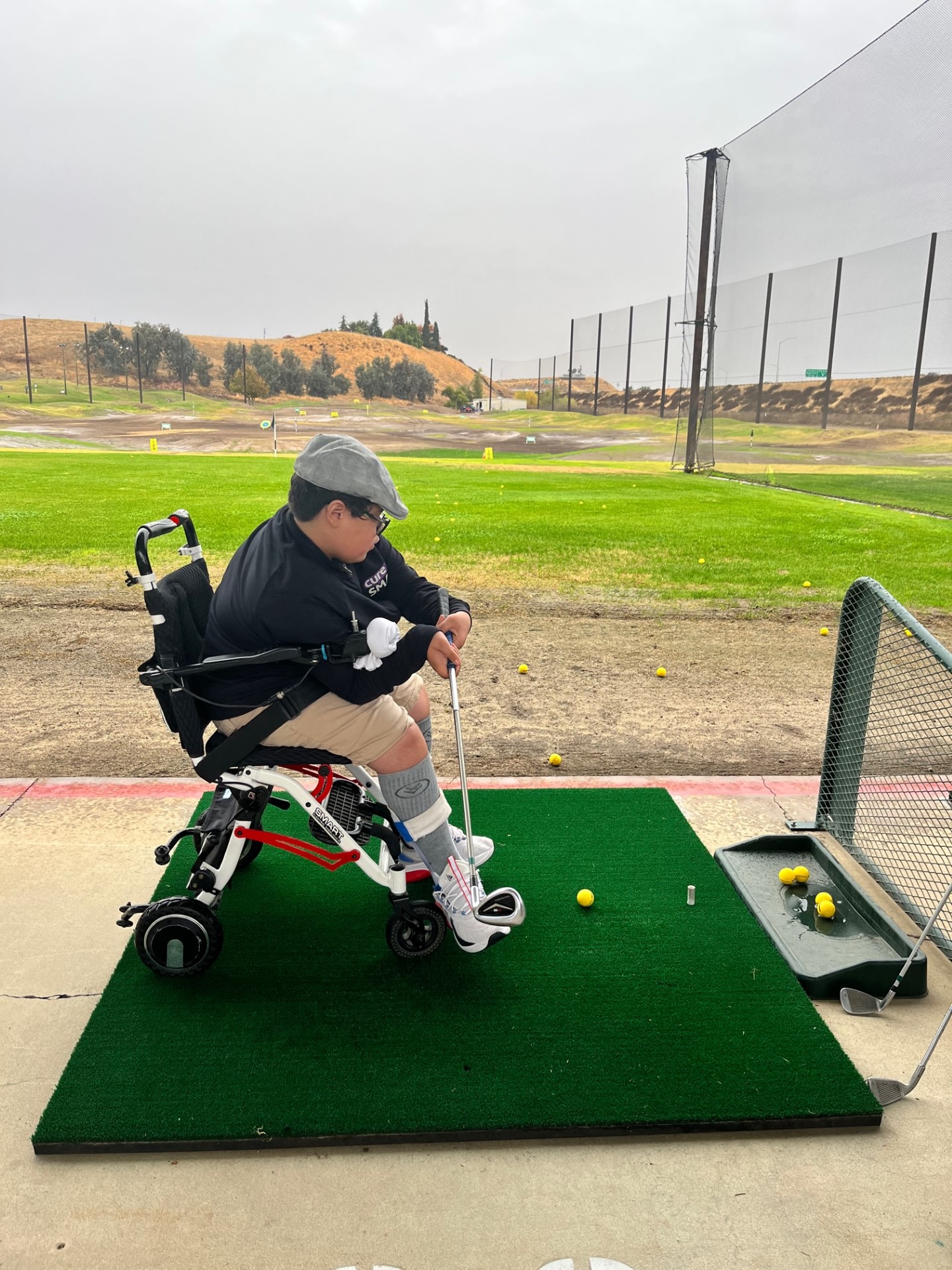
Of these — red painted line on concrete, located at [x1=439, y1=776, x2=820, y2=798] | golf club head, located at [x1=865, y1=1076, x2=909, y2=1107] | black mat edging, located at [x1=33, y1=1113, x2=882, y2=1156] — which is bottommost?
black mat edging, located at [x1=33, y1=1113, x2=882, y2=1156]

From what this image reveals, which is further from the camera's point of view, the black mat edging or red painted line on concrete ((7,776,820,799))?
red painted line on concrete ((7,776,820,799))

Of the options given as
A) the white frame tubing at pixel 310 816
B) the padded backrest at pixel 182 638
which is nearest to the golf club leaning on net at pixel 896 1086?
the white frame tubing at pixel 310 816

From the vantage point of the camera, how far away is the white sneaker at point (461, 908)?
264 centimetres

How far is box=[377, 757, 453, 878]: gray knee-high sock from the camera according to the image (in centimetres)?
260

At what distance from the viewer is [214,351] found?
103 m

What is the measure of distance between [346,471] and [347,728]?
0.72 meters

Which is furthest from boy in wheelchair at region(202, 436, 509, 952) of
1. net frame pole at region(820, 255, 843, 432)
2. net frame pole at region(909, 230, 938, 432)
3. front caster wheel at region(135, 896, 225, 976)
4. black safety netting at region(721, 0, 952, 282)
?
net frame pole at region(820, 255, 843, 432)

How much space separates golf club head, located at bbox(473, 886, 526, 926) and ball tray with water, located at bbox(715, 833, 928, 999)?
0.87 m

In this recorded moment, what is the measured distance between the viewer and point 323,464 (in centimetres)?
242

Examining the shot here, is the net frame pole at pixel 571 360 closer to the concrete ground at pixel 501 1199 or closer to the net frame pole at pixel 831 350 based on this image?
the net frame pole at pixel 831 350

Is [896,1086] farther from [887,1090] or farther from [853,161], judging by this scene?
[853,161]

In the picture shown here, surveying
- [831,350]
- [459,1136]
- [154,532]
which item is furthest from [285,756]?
[831,350]

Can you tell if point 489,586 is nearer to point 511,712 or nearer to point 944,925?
point 511,712

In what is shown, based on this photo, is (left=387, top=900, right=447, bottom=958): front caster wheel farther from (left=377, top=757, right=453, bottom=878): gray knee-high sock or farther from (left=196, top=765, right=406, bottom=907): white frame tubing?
(left=377, top=757, right=453, bottom=878): gray knee-high sock
